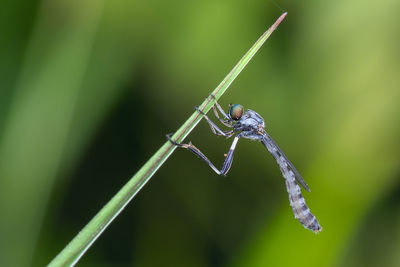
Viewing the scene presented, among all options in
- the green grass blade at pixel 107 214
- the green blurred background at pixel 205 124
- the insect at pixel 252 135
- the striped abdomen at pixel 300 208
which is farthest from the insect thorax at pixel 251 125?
the green grass blade at pixel 107 214

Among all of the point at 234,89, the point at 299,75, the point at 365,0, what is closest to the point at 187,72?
the point at 234,89

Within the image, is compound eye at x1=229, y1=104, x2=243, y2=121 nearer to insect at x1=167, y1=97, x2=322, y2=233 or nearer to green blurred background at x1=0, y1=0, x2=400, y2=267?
insect at x1=167, y1=97, x2=322, y2=233

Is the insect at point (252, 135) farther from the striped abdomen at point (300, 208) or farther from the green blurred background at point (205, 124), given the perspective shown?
the green blurred background at point (205, 124)

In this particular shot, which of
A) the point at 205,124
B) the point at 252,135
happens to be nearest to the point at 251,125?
the point at 252,135

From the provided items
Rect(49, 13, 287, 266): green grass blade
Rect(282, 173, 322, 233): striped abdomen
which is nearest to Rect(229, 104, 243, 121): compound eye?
Rect(282, 173, 322, 233): striped abdomen

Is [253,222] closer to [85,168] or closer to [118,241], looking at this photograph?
[118,241]

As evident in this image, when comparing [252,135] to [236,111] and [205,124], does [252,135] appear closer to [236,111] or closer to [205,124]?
[236,111]

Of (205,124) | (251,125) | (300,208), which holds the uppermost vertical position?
(251,125)
